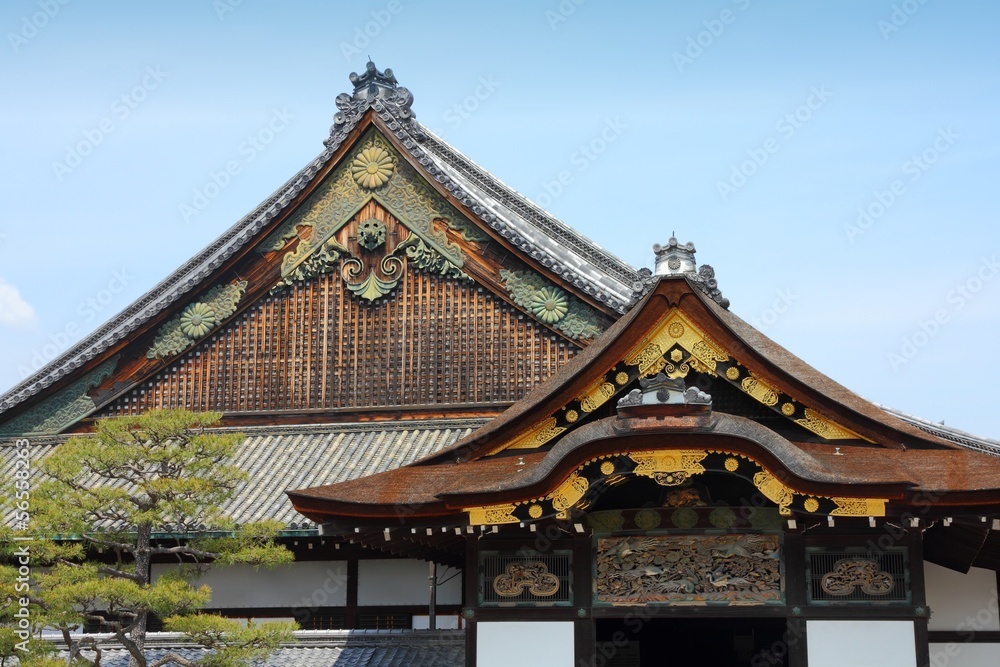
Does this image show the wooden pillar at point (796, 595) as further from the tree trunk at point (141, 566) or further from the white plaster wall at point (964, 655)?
the tree trunk at point (141, 566)

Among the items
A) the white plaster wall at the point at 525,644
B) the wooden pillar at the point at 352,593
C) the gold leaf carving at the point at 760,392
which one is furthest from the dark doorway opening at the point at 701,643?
the gold leaf carving at the point at 760,392

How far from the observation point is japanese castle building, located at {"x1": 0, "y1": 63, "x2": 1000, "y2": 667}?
12.1 meters

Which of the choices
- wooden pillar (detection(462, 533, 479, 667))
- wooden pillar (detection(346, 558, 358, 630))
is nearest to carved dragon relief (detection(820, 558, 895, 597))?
wooden pillar (detection(462, 533, 479, 667))

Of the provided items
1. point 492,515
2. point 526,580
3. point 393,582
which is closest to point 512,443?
point 492,515

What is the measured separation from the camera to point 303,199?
67.7 feet

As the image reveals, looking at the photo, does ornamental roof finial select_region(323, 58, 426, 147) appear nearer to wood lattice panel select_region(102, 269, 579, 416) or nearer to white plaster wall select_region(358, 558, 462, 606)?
wood lattice panel select_region(102, 269, 579, 416)

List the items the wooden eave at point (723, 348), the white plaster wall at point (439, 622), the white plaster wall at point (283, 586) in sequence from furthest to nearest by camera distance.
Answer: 1. the white plaster wall at point (283, 586)
2. the white plaster wall at point (439, 622)
3. the wooden eave at point (723, 348)

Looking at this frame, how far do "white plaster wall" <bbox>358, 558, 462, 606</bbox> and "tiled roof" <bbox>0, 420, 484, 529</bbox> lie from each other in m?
1.42

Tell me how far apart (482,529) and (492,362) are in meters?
6.68

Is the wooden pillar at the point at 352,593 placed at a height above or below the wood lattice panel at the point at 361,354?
below

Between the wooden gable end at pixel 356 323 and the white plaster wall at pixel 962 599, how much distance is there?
6514mm

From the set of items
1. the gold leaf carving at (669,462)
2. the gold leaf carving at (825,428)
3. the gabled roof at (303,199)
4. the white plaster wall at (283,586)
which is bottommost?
the white plaster wall at (283,586)

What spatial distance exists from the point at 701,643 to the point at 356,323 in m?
7.36

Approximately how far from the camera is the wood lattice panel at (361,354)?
19.2m
